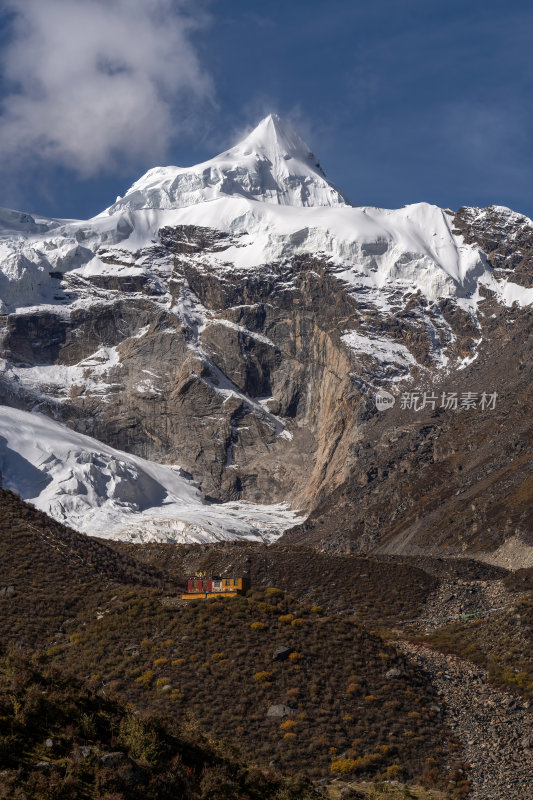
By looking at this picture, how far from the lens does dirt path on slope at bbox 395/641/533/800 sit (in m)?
26.6

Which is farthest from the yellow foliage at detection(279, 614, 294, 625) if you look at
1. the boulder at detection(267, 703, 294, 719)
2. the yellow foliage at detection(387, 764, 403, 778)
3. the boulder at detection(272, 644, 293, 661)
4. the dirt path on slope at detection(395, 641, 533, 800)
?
the yellow foliage at detection(387, 764, 403, 778)

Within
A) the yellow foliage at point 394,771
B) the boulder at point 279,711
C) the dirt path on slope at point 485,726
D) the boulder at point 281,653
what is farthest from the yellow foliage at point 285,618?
the yellow foliage at point 394,771

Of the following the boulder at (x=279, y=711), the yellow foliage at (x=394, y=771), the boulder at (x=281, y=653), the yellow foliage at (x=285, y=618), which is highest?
the yellow foliage at (x=285, y=618)

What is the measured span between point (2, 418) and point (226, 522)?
62.4 m

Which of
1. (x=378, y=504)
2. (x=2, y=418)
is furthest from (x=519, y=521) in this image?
(x=2, y=418)

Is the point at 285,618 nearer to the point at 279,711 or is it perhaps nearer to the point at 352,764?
the point at 279,711

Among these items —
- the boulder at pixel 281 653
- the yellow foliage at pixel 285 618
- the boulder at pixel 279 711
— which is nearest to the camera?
the boulder at pixel 279 711

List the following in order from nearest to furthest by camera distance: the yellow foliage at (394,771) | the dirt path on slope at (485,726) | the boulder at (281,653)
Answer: the dirt path on slope at (485,726)
the yellow foliage at (394,771)
the boulder at (281,653)

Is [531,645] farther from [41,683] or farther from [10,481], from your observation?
[10,481]

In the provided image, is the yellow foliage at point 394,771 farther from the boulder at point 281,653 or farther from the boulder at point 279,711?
the boulder at point 281,653

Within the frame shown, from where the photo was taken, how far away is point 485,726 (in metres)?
31.6

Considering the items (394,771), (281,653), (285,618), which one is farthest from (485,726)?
(285,618)

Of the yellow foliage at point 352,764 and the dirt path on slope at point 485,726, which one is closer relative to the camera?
the dirt path on slope at point 485,726

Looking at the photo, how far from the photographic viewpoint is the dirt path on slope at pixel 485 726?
26609mm
